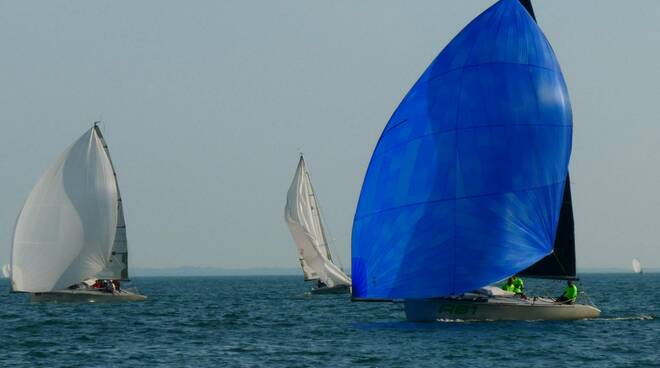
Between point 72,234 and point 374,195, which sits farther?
point 72,234

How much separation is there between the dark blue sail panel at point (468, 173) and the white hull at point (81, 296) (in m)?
28.3

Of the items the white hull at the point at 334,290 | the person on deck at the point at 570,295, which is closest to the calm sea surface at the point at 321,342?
the person on deck at the point at 570,295

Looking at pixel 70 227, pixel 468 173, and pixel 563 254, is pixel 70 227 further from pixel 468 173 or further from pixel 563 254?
pixel 468 173

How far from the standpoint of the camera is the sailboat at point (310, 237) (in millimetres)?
85188

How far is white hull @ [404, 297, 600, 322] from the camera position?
4303 centimetres

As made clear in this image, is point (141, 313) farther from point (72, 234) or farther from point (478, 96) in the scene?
point (478, 96)

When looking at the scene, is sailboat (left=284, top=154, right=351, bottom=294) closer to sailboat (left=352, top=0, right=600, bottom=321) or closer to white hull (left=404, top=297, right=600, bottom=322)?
white hull (left=404, top=297, right=600, bottom=322)

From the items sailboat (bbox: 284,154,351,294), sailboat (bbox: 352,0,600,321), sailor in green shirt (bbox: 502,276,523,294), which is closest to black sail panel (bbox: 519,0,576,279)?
sailor in green shirt (bbox: 502,276,523,294)

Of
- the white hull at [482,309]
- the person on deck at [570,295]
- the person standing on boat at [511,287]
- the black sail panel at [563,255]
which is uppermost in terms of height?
the black sail panel at [563,255]

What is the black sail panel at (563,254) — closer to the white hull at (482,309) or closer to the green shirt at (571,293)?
the green shirt at (571,293)

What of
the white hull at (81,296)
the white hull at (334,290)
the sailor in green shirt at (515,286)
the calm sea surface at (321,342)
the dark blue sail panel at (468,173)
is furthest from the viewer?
the white hull at (334,290)

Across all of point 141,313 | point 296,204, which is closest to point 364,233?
point 141,313

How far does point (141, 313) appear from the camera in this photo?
6166 cm

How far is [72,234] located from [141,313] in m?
7.58
